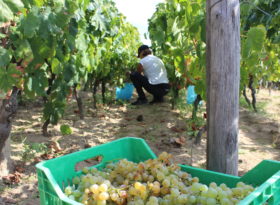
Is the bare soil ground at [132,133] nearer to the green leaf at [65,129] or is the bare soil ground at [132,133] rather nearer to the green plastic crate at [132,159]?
the green leaf at [65,129]

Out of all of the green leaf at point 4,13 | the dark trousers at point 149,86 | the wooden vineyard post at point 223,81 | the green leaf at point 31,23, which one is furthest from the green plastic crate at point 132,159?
the dark trousers at point 149,86

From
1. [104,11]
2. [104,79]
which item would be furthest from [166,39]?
[104,79]

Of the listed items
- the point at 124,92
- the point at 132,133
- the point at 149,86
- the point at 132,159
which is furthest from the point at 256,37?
the point at 124,92

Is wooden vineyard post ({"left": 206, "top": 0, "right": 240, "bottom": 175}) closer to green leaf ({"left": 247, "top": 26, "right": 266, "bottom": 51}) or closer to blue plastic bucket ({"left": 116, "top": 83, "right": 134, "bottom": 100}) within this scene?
green leaf ({"left": 247, "top": 26, "right": 266, "bottom": 51})

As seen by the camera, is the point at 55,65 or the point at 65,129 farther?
the point at 65,129

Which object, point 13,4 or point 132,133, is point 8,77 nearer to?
point 13,4

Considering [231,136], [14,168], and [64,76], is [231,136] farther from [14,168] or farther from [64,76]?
[64,76]

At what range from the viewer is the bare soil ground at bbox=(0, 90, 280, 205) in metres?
2.81

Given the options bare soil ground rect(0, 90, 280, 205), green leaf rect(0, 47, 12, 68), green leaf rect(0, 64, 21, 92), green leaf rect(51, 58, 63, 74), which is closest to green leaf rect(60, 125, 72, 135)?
bare soil ground rect(0, 90, 280, 205)

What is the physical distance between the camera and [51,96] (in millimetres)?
3590

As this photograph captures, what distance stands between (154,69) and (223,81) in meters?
4.52

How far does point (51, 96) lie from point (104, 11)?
51.2 inches

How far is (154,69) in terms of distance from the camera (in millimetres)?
5836

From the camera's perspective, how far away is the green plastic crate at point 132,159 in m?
0.89
